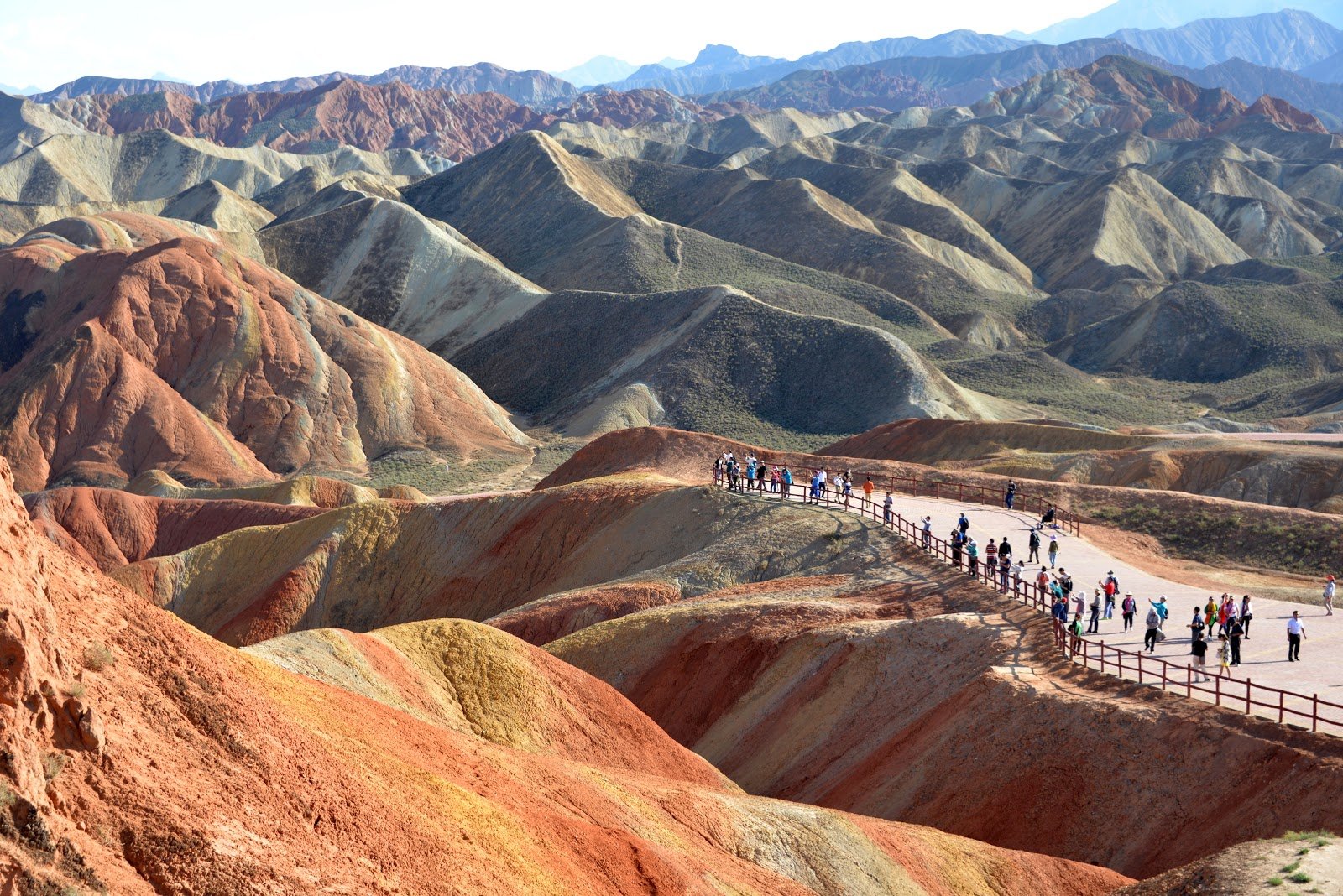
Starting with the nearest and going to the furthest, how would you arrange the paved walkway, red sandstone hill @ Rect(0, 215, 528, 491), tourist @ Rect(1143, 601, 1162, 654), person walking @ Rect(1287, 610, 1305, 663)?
the paved walkway, person walking @ Rect(1287, 610, 1305, 663), tourist @ Rect(1143, 601, 1162, 654), red sandstone hill @ Rect(0, 215, 528, 491)

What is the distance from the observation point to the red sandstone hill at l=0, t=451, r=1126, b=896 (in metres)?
14.7

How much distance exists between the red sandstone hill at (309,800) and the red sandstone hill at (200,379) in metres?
62.2

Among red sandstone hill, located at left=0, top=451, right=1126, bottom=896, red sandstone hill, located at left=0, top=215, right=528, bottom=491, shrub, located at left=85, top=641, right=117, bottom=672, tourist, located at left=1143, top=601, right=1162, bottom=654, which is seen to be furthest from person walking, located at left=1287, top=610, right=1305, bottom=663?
red sandstone hill, located at left=0, top=215, right=528, bottom=491

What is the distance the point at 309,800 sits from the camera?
17.3 meters

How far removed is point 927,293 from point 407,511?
Answer: 9567 cm

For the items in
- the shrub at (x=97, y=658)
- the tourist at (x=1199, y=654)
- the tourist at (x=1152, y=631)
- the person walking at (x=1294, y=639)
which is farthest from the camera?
the tourist at (x=1152, y=631)

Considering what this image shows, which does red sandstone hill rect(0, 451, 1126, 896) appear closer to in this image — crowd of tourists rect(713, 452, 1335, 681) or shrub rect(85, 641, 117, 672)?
shrub rect(85, 641, 117, 672)

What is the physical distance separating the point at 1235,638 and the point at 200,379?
256ft

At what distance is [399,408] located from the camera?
9738 cm

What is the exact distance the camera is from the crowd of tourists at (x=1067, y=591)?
3006 centimetres

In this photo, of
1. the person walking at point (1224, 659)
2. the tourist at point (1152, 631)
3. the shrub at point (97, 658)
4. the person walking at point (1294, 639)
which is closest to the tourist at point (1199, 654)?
the person walking at point (1224, 659)

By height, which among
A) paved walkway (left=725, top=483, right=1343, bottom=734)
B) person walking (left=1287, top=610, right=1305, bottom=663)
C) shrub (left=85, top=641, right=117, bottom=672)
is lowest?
paved walkway (left=725, top=483, right=1343, bottom=734)

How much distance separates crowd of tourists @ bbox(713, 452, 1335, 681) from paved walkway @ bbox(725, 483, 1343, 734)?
0.19 metres

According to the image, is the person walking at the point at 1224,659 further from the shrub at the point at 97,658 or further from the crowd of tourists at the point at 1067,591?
the shrub at the point at 97,658
